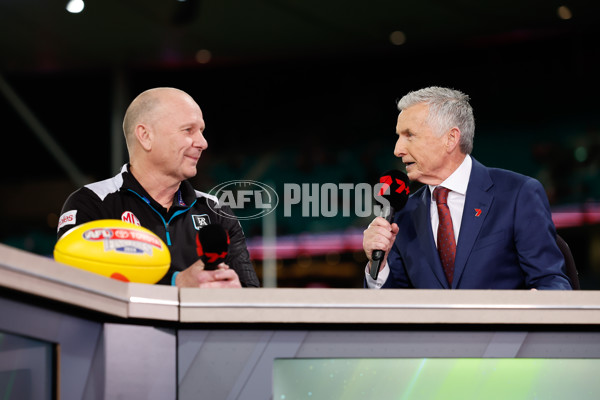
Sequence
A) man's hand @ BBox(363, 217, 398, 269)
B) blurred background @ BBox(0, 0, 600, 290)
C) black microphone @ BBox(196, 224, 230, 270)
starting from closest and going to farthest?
black microphone @ BBox(196, 224, 230, 270) < man's hand @ BBox(363, 217, 398, 269) < blurred background @ BBox(0, 0, 600, 290)

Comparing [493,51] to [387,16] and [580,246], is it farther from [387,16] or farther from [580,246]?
[580,246]

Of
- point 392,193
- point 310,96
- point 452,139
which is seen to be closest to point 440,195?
point 452,139

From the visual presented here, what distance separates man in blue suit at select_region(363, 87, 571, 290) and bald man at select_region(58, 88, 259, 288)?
0.35 metres

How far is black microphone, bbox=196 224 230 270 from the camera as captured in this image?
112 centimetres

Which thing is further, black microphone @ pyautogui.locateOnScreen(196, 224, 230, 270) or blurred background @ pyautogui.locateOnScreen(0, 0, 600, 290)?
blurred background @ pyautogui.locateOnScreen(0, 0, 600, 290)

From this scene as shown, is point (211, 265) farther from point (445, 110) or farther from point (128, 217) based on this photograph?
point (445, 110)

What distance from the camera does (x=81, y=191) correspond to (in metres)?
1.71

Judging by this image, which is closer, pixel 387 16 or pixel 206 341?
pixel 206 341

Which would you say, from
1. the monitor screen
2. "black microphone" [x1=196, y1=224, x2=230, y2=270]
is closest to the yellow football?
"black microphone" [x1=196, y1=224, x2=230, y2=270]

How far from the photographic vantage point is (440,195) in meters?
1.74

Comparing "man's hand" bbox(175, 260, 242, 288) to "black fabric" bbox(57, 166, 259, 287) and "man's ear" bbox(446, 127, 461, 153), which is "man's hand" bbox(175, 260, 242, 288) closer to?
"black fabric" bbox(57, 166, 259, 287)

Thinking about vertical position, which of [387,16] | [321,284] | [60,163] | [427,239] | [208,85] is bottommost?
[321,284]

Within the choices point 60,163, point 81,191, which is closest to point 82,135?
point 60,163

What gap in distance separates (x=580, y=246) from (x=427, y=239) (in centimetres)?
617
